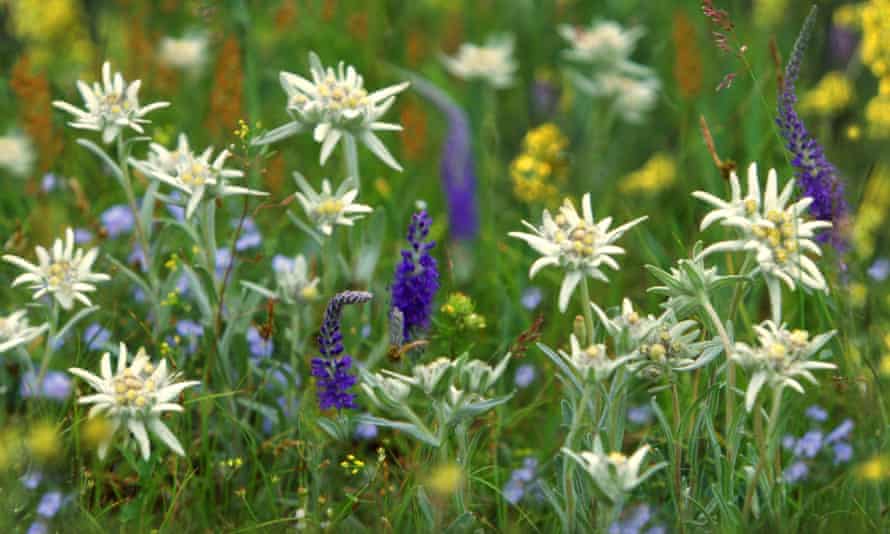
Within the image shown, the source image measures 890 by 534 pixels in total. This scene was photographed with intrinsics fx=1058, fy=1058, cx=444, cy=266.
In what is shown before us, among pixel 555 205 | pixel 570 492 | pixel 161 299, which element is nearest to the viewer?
pixel 570 492

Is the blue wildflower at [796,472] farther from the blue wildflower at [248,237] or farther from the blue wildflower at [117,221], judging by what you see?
the blue wildflower at [117,221]

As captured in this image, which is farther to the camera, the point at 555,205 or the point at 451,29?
the point at 451,29

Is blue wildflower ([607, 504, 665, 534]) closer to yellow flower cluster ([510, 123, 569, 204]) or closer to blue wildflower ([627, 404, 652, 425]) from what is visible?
blue wildflower ([627, 404, 652, 425])

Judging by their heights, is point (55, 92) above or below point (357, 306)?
above

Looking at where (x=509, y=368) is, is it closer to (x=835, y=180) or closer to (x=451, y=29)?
(x=835, y=180)

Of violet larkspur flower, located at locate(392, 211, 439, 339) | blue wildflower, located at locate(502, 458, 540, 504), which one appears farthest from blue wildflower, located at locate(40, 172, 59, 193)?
blue wildflower, located at locate(502, 458, 540, 504)

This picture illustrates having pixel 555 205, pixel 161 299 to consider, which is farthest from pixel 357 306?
pixel 555 205

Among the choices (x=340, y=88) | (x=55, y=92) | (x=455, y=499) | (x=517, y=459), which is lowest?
(x=517, y=459)
